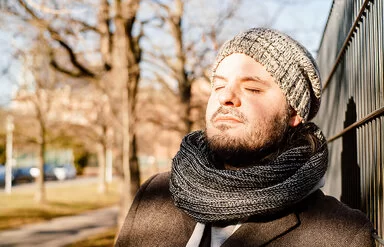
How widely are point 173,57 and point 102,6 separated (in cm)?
456

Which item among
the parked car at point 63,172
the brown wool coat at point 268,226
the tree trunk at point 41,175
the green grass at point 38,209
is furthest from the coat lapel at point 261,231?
the parked car at point 63,172

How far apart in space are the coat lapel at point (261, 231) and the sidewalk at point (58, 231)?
11.0 meters

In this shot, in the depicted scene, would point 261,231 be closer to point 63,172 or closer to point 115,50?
point 115,50

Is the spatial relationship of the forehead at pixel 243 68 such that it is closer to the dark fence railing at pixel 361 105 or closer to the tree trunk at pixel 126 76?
the dark fence railing at pixel 361 105

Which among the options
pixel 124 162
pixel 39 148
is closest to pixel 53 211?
pixel 39 148

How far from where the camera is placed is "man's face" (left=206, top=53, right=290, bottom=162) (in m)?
1.83

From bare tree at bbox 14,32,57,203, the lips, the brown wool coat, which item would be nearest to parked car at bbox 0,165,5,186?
bare tree at bbox 14,32,57,203

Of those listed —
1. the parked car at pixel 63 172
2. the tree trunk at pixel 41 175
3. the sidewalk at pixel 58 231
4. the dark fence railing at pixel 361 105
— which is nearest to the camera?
the dark fence railing at pixel 361 105

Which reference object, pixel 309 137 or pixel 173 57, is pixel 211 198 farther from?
pixel 173 57

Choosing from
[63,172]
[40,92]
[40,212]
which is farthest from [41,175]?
[63,172]

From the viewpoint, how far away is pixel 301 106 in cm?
201

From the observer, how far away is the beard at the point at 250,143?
183 centimetres

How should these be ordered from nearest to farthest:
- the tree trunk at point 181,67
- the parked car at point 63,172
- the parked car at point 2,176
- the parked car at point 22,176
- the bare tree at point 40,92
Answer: the tree trunk at point 181,67
the bare tree at point 40,92
the parked car at point 2,176
the parked car at point 22,176
the parked car at point 63,172

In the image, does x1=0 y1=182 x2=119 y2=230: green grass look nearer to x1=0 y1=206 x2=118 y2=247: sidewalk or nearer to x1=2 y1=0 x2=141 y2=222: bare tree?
x1=0 y1=206 x2=118 y2=247: sidewalk
